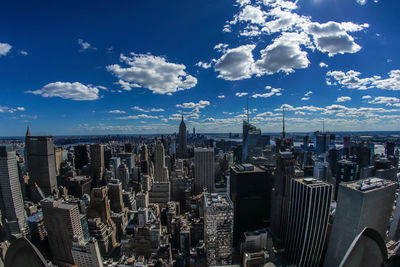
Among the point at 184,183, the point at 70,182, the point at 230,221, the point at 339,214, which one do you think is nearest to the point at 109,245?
the point at 230,221

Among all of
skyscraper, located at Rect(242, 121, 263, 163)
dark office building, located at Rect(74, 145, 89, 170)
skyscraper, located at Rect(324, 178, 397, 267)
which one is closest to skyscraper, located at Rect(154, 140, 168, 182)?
skyscraper, located at Rect(242, 121, 263, 163)

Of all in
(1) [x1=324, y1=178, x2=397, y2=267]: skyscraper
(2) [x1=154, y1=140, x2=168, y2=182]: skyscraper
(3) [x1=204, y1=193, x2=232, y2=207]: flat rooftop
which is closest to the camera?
(1) [x1=324, y1=178, x2=397, y2=267]: skyscraper

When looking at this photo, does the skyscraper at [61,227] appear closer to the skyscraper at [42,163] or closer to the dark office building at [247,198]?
the dark office building at [247,198]

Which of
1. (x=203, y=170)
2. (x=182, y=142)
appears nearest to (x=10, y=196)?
(x=203, y=170)

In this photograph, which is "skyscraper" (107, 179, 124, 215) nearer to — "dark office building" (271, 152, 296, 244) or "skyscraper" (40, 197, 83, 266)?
"skyscraper" (40, 197, 83, 266)

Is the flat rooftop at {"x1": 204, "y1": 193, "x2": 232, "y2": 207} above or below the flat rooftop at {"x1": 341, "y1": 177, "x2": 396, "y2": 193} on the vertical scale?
below

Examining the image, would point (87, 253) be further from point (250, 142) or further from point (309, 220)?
point (250, 142)
